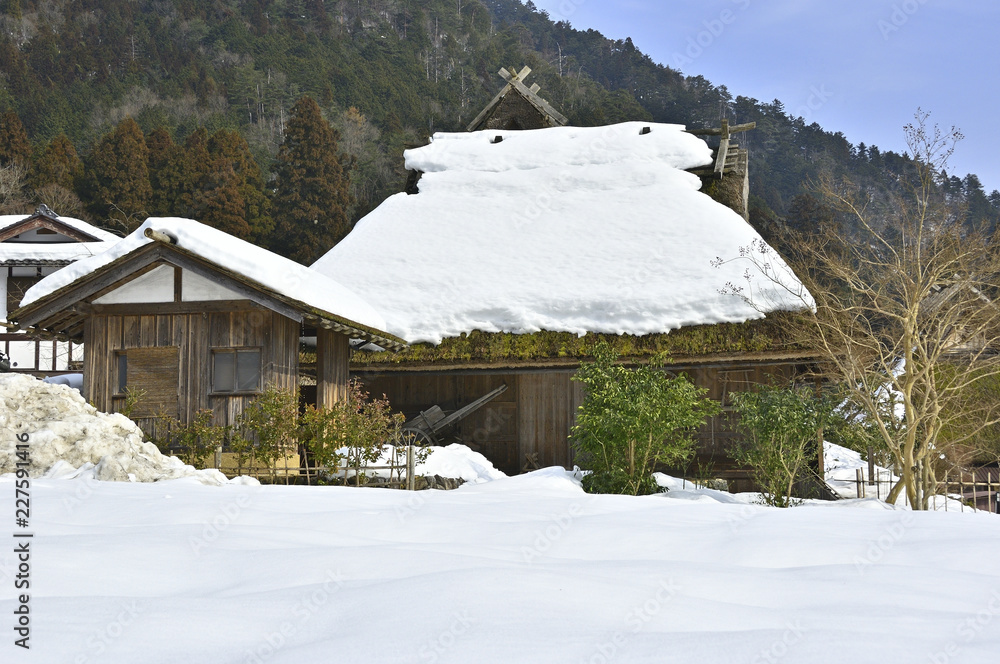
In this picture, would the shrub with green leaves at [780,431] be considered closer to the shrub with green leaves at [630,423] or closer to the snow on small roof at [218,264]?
the shrub with green leaves at [630,423]

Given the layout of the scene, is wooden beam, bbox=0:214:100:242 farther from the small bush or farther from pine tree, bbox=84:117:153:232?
the small bush

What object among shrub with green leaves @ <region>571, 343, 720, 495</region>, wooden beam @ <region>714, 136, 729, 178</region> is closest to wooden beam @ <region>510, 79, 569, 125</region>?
wooden beam @ <region>714, 136, 729, 178</region>

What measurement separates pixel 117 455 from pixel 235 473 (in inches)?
125

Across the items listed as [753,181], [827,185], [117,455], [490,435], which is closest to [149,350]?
[117,455]

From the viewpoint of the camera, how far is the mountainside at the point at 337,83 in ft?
175

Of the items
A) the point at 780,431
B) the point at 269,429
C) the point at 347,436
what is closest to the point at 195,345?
the point at 269,429

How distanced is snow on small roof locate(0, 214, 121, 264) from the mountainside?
49.2 ft

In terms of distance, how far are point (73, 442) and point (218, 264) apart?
3516mm

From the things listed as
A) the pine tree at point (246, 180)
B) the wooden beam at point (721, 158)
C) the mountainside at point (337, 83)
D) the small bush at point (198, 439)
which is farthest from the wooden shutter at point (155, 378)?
the mountainside at point (337, 83)

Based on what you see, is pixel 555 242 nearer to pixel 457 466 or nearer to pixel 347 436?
pixel 457 466

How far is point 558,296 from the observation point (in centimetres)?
1523

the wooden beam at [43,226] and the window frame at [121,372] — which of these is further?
the wooden beam at [43,226]

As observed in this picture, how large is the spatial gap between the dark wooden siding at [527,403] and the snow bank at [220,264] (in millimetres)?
2850

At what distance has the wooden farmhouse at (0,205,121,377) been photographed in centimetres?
2686
